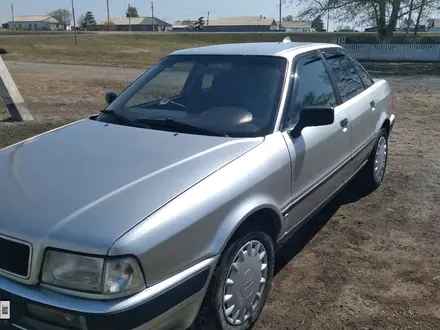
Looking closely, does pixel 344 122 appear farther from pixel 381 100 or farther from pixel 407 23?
pixel 407 23

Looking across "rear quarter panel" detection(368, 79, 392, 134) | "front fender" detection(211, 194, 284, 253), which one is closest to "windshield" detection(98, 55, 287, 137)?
"front fender" detection(211, 194, 284, 253)

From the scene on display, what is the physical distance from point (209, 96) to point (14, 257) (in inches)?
74.2

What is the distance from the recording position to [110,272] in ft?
6.49

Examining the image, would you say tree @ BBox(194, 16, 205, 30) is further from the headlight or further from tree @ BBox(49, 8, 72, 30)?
the headlight

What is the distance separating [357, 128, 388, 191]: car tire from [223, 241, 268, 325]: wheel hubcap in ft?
8.40

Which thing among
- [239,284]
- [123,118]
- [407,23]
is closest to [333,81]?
[123,118]

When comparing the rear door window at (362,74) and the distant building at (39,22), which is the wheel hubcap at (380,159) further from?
the distant building at (39,22)

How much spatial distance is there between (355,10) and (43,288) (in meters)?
30.2

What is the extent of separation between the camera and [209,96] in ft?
11.4

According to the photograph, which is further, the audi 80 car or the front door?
the front door

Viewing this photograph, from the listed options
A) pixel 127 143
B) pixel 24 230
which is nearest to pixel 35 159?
pixel 127 143

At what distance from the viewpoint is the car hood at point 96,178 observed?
6.72ft

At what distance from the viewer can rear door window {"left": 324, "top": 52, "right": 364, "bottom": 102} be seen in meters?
4.18

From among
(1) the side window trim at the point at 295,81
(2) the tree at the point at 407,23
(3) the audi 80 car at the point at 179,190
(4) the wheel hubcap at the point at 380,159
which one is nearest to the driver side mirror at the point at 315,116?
(3) the audi 80 car at the point at 179,190
